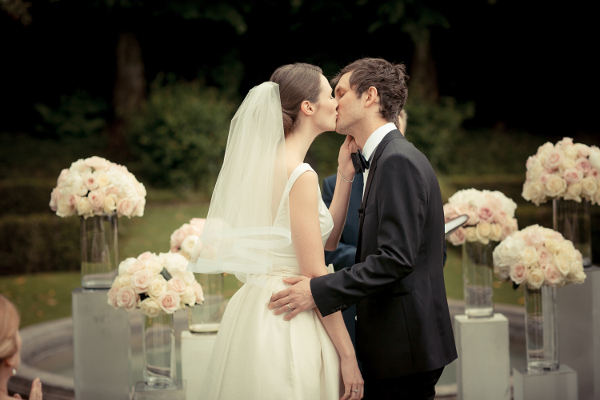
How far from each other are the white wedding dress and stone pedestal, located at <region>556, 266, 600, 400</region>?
6.93 ft

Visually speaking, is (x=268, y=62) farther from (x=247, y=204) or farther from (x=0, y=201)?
(x=247, y=204)

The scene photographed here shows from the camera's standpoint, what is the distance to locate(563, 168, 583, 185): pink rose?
3.77 meters

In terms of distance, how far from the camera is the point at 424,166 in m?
2.39

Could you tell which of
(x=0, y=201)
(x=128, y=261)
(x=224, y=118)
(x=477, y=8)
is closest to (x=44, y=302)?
(x=0, y=201)

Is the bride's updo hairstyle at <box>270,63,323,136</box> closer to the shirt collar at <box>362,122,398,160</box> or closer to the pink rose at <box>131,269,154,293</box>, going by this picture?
the shirt collar at <box>362,122,398,160</box>

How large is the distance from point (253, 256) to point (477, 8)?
12.7 meters

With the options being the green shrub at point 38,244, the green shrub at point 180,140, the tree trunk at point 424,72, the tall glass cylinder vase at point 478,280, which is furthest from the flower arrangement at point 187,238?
the tree trunk at point 424,72

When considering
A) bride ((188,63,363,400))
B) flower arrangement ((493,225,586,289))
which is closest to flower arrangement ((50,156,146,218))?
bride ((188,63,363,400))

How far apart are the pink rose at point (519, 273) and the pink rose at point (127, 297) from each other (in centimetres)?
205

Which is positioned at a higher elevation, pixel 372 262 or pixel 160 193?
pixel 160 193

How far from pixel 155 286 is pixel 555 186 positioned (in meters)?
2.50

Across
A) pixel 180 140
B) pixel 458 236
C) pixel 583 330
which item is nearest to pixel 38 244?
pixel 180 140

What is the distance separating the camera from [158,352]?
3.24 metres

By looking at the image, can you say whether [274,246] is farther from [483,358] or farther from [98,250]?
[483,358]
